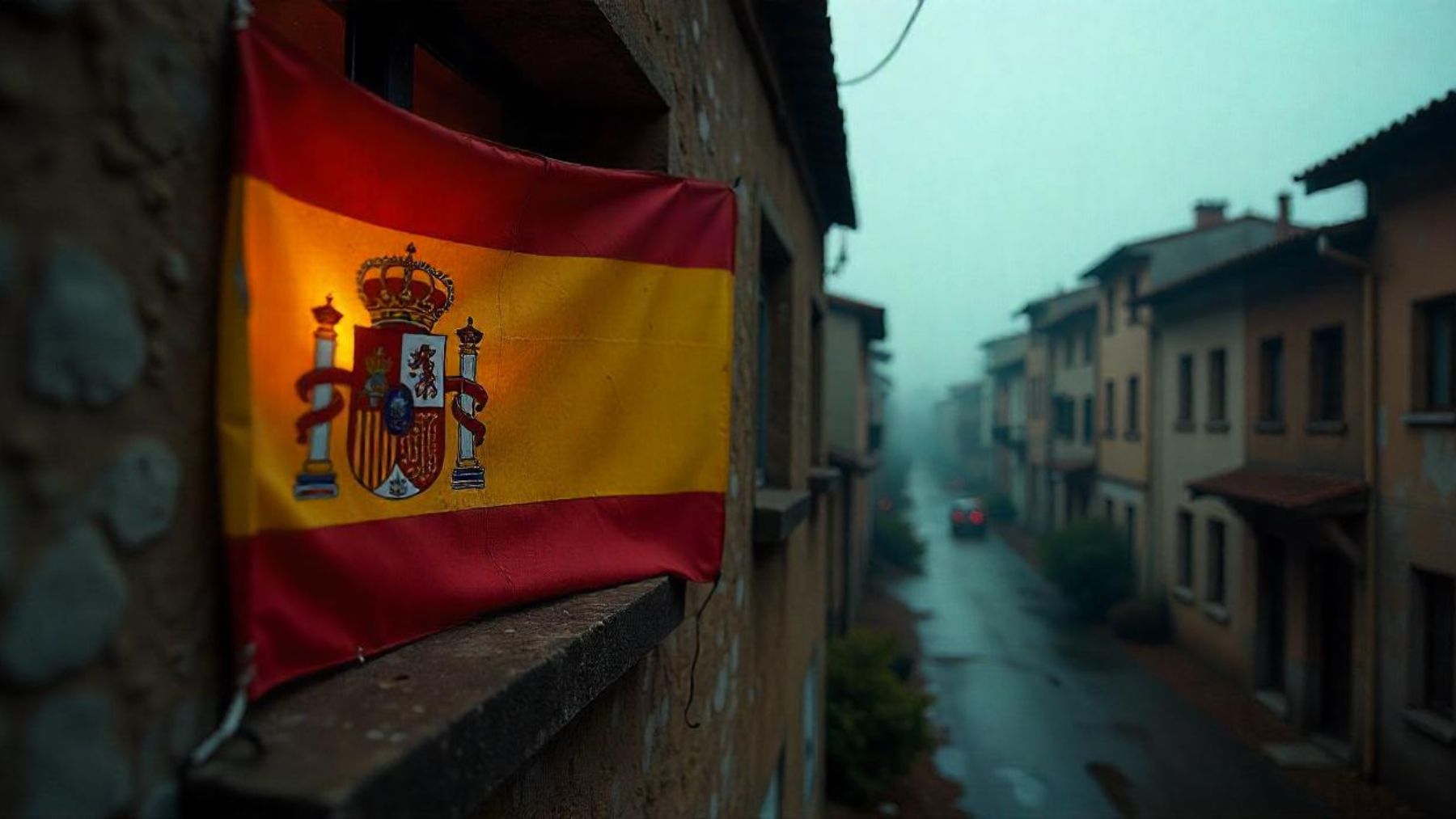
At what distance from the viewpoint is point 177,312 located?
3.64 ft

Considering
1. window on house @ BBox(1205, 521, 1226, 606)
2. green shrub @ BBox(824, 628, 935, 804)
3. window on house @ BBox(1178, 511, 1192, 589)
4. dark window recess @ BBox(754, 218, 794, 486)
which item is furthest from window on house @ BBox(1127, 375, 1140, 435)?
dark window recess @ BBox(754, 218, 794, 486)

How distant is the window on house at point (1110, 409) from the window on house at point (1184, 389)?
4.76m

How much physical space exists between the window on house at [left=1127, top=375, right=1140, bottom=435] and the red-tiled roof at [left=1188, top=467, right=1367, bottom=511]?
263 inches

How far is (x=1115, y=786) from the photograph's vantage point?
1061 centimetres

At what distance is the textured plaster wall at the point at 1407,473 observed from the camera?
924cm

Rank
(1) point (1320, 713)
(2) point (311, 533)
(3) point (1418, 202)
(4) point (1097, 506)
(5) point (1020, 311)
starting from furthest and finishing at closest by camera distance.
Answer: (5) point (1020, 311) → (4) point (1097, 506) → (1) point (1320, 713) → (3) point (1418, 202) → (2) point (311, 533)

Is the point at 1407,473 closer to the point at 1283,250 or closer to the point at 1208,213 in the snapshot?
the point at 1283,250

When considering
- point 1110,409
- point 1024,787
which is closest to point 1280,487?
point 1024,787

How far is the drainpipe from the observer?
33.9 feet

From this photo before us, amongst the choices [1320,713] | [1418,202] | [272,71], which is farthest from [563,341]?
[1320,713]

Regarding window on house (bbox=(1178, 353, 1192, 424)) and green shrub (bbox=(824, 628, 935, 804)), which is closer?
green shrub (bbox=(824, 628, 935, 804))

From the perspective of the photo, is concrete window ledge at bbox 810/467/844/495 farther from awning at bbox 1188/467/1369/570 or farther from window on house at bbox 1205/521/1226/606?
window on house at bbox 1205/521/1226/606

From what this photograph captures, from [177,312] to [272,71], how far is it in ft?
1.37

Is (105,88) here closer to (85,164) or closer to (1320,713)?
(85,164)
